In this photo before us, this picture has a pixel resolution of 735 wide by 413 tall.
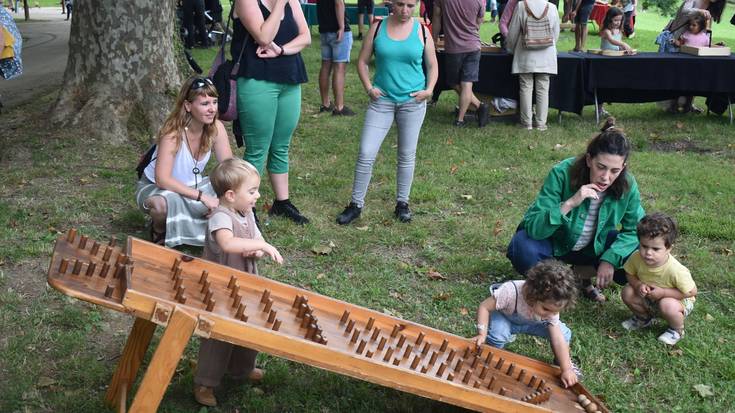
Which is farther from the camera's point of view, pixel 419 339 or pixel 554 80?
pixel 554 80

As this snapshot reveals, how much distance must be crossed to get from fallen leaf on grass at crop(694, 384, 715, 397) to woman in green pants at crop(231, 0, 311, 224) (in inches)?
131

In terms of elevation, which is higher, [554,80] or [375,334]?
[554,80]

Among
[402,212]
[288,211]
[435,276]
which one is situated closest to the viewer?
[435,276]

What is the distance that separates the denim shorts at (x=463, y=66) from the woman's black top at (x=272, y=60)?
4374 millimetres

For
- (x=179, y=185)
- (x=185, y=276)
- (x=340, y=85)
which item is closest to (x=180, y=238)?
(x=179, y=185)

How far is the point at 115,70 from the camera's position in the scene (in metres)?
7.88

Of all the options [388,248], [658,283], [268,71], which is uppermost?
[268,71]

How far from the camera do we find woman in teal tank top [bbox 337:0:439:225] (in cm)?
592

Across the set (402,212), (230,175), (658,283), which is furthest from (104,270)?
(402,212)

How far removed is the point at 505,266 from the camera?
5531mm

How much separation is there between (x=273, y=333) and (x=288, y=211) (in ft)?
11.3

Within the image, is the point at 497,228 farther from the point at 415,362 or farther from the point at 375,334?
the point at 415,362

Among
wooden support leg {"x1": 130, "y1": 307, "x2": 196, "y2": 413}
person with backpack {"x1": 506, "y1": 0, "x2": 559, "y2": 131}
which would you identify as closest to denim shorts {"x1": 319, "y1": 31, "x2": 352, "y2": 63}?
person with backpack {"x1": 506, "y1": 0, "x2": 559, "y2": 131}

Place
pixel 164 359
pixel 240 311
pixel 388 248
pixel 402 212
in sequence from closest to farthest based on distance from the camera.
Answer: pixel 164 359, pixel 240 311, pixel 388 248, pixel 402 212
